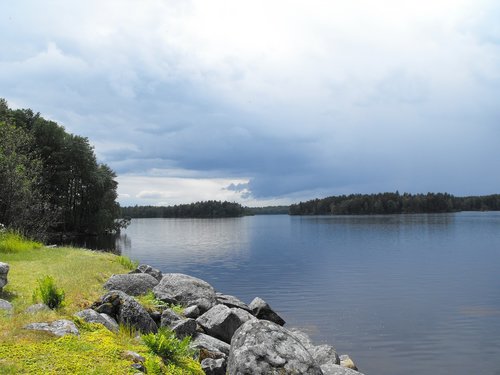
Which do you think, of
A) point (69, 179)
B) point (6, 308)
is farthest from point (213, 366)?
point (69, 179)

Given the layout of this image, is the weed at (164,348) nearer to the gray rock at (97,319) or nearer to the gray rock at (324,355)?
the gray rock at (97,319)

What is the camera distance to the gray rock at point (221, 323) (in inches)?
557

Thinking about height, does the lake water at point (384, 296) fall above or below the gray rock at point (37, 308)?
below

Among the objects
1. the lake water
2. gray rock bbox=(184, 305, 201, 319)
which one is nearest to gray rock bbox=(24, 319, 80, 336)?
gray rock bbox=(184, 305, 201, 319)

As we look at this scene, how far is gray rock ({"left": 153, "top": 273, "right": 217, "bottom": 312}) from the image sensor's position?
54.8 feet

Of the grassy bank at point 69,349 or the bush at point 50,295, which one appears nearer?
the grassy bank at point 69,349

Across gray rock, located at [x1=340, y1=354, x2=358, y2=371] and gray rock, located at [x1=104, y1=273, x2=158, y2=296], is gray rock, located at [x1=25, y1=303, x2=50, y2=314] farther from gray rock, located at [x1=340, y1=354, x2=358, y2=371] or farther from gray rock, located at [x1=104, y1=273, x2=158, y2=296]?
gray rock, located at [x1=340, y1=354, x2=358, y2=371]

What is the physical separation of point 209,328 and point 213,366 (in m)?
4.27

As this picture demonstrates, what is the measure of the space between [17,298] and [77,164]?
71.4m

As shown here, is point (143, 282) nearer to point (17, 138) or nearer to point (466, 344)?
point (466, 344)

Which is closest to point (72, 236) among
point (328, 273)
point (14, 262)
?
point (328, 273)

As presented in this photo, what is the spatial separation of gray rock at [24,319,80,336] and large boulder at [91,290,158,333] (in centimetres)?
284

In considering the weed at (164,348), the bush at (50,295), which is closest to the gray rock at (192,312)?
the bush at (50,295)

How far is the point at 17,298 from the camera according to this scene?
1380cm
